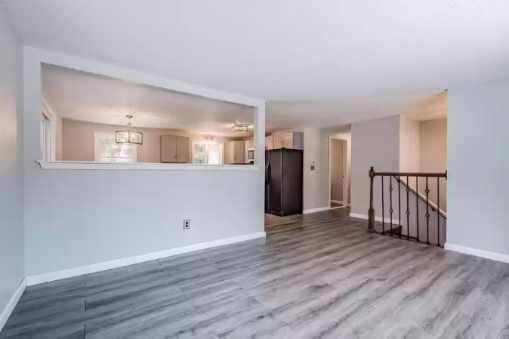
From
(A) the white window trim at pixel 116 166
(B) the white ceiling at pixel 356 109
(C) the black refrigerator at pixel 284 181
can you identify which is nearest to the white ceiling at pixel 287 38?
(B) the white ceiling at pixel 356 109

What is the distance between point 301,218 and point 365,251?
2360mm

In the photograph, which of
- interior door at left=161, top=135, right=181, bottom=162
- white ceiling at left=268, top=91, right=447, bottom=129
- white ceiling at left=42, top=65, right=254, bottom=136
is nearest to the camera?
white ceiling at left=42, top=65, right=254, bottom=136

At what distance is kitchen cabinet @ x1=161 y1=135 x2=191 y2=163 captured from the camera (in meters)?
7.12

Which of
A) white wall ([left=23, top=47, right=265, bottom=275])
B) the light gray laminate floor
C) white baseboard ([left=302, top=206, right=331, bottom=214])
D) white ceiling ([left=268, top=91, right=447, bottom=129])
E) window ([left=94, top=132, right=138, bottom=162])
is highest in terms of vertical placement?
white ceiling ([left=268, top=91, right=447, bottom=129])

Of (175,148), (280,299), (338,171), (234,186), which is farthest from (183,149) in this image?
(280,299)

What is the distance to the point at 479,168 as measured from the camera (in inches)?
127

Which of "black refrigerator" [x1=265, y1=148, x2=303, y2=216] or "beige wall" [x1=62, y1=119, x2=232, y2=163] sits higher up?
"beige wall" [x1=62, y1=119, x2=232, y2=163]

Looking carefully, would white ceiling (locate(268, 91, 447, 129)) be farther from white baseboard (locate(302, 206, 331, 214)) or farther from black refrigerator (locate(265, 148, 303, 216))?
white baseboard (locate(302, 206, 331, 214))

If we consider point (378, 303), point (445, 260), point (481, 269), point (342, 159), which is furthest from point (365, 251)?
point (342, 159)

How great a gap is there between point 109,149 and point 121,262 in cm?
447

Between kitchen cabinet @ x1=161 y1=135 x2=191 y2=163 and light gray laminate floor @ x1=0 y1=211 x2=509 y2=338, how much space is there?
454 cm

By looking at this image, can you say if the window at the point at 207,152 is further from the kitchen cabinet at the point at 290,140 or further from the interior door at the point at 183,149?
the kitchen cabinet at the point at 290,140

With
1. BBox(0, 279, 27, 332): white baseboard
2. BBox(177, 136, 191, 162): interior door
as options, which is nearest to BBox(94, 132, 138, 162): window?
BBox(177, 136, 191, 162): interior door

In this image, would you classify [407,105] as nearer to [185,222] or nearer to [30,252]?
[185,222]
